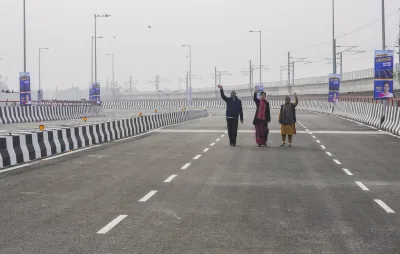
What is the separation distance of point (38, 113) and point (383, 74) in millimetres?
26475

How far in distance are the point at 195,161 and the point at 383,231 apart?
879cm

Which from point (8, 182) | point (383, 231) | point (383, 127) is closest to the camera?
point (383, 231)

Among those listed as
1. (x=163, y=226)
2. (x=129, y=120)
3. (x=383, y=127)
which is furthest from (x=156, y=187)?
(x=383, y=127)

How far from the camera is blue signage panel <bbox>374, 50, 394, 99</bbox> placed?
98.0 feet

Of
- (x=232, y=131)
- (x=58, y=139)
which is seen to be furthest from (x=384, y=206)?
(x=232, y=131)

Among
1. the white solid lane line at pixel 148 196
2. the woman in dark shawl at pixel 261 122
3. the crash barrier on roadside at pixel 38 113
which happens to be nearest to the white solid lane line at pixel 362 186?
the white solid lane line at pixel 148 196

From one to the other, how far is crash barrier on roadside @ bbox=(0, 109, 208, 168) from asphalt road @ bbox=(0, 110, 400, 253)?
0.82 meters

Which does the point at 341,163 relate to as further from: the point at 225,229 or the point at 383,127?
the point at 383,127

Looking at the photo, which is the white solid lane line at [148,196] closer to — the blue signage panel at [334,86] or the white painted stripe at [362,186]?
the white painted stripe at [362,186]

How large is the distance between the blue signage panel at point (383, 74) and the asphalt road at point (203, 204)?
13740 millimetres

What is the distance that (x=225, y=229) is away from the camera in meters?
7.46

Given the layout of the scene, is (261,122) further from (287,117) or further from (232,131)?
(232,131)

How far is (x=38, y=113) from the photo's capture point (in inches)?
1829

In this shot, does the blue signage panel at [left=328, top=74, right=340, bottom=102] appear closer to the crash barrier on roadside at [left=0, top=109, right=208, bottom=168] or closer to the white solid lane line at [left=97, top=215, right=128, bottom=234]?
the crash barrier on roadside at [left=0, top=109, right=208, bottom=168]
